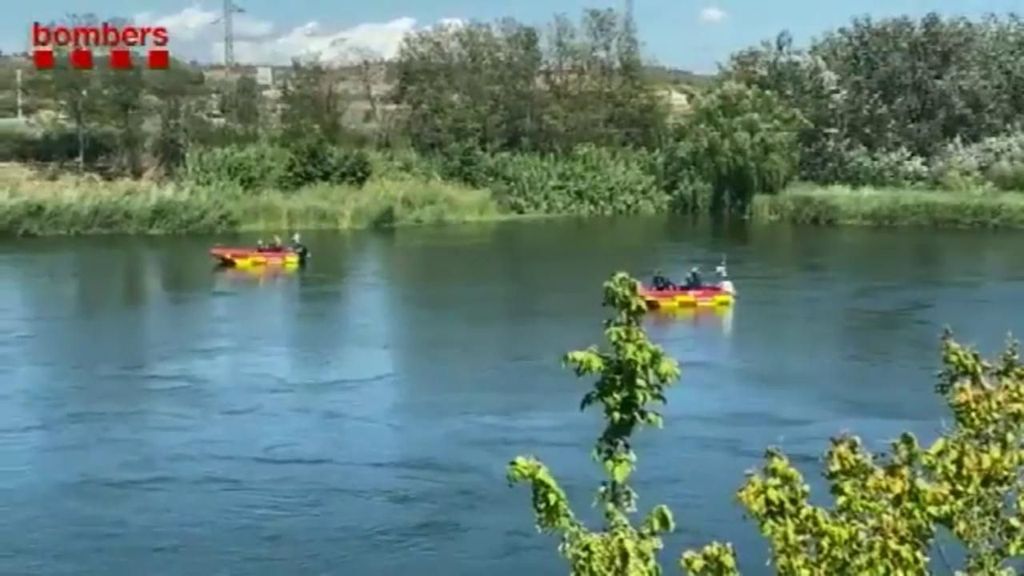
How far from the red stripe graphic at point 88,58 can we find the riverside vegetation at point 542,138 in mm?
679

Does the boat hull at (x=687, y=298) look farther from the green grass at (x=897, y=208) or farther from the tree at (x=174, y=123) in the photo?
the tree at (x=174, y=123)

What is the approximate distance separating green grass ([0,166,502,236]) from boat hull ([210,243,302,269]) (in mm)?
11056

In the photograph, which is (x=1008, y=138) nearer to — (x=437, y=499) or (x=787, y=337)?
(x=787, y=337)

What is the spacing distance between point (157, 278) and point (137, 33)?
30.0m

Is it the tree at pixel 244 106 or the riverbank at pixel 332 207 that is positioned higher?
the tree at pixel 244 106

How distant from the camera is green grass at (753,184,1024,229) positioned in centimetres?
5353

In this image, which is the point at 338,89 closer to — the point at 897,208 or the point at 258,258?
the point at 897,208

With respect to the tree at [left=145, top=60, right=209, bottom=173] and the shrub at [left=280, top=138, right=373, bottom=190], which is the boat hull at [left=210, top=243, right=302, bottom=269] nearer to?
the shrub at [left=280, top=138, right=373, bottom=190]

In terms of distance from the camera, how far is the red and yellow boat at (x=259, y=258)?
41.5 meters

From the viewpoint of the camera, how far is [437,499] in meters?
19.4

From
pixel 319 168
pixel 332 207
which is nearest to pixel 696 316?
pixel 332 207

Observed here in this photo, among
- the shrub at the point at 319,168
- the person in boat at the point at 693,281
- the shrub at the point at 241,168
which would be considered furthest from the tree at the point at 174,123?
the person in boat at the point at 693,281

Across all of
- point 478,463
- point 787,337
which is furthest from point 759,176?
point 478,463

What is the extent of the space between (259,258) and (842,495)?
35596 millimetres
